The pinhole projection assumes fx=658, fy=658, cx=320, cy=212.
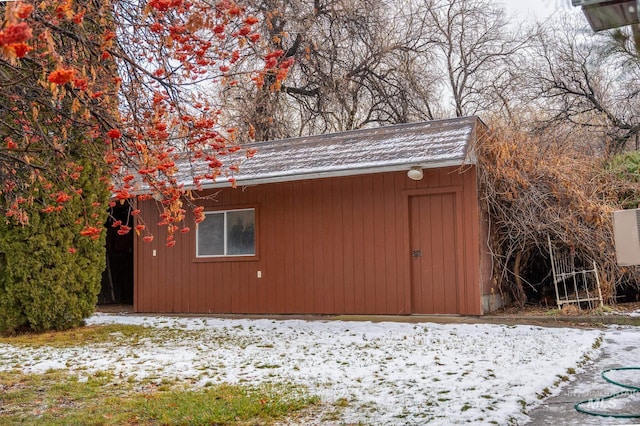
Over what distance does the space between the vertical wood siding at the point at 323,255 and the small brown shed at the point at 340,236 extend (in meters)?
0.02

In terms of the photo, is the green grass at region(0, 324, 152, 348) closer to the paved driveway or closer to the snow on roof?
the snow on roof

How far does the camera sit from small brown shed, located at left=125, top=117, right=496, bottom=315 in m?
10.2

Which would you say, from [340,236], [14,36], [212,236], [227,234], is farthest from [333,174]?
[14,36]

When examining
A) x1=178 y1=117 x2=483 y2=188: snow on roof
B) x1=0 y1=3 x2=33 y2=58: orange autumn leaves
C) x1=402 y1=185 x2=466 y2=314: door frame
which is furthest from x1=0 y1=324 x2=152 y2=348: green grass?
x1=0 y1=3 x2=33 y2=58: orange autumn leaves

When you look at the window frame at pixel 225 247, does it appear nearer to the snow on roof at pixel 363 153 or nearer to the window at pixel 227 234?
the window at pixel 227 234

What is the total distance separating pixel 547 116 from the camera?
17422mm

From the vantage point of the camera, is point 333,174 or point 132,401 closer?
point 132,401

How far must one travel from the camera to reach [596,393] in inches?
203

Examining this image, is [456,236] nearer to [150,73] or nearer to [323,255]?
[323,255]

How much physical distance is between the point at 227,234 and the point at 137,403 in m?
7.25

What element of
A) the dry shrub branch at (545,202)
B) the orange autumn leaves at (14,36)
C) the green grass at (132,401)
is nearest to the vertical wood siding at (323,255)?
the dry shrub branch at (545,202)

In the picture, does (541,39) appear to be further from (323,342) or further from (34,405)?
(34,405)

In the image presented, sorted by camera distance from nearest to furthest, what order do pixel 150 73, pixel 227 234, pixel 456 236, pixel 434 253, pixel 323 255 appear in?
pixel 150 73 → pixel 456 236 → pixel 434 253 → pixel 323 255 → pixel 227 234

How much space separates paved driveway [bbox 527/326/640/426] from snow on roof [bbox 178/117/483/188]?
11.9 ft
